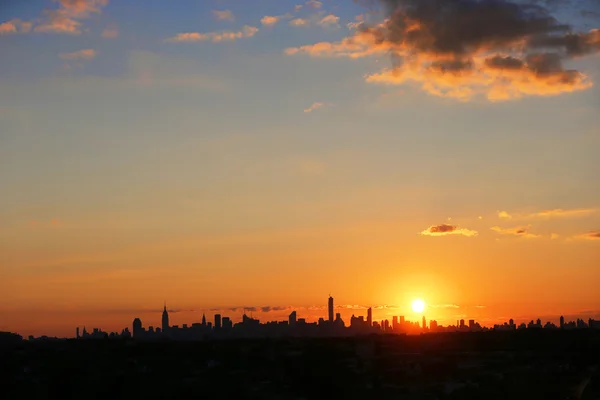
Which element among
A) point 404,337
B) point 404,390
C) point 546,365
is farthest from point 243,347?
point 546,365

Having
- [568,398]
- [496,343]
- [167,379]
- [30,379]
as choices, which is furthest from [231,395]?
[496,343]

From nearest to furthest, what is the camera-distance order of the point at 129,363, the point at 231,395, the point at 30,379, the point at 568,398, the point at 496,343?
the point at 568,398 < the point at 231,395 < the point at 30,379 < the point at 129,363 < the point at 496,343

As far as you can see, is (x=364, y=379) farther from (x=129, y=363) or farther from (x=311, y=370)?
(x=129, y=363)

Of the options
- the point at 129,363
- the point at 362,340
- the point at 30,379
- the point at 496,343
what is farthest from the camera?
the point at 362,340

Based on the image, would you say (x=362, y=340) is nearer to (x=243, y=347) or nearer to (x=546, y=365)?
(x=243, y=347)

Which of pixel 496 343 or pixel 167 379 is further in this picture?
pixel 496 343

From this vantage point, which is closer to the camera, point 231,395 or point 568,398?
point 568,398
